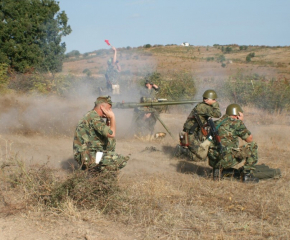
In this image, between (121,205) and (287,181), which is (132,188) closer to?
(121,205)

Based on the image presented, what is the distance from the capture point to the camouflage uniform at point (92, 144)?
614 centimetres

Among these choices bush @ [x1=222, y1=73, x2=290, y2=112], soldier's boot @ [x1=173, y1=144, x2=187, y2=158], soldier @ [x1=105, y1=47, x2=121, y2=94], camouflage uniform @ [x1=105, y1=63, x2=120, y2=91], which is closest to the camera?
soldier's boot @ [x1=173, y1=144, x2=187, y2=158]

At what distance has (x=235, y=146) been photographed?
701 centimetres

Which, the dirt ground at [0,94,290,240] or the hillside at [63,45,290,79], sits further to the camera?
the hillside at [63,45,290,79]

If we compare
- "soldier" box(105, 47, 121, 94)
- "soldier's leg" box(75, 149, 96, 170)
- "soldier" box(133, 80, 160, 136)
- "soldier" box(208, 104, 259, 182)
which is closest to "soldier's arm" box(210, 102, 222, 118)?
"soldier" box(208, 104, 259, 182)

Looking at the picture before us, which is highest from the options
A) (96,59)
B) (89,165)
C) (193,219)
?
(96,59)

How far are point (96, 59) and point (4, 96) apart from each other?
78.1 feet

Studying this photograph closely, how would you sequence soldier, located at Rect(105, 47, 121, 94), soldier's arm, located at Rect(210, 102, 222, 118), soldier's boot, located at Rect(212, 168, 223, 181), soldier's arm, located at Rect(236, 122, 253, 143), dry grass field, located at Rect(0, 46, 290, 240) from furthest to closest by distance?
soldier, located at Rect(105, 47, 121, 94), soldier's arm, located at Rect(210, 102, 222, 118), soldier's boot, located at Rect(212, 168, 223, 181), soldier's arm, located at Rect(236, 122, 253, 143), dry grass field, located at Rect(0, 46, 290, 240)

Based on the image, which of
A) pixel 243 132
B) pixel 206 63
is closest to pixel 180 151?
pixel 243 132

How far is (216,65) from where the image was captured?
38688 mm

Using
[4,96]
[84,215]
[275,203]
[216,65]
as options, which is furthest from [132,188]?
[216,65]

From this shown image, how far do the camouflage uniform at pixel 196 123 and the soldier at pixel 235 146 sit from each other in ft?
3.42

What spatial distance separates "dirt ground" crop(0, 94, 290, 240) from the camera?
4959 mm

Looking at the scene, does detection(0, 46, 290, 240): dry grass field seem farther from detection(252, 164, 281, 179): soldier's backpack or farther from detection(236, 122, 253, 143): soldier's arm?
detection(236, 122, 253, 143): soldier's arm
